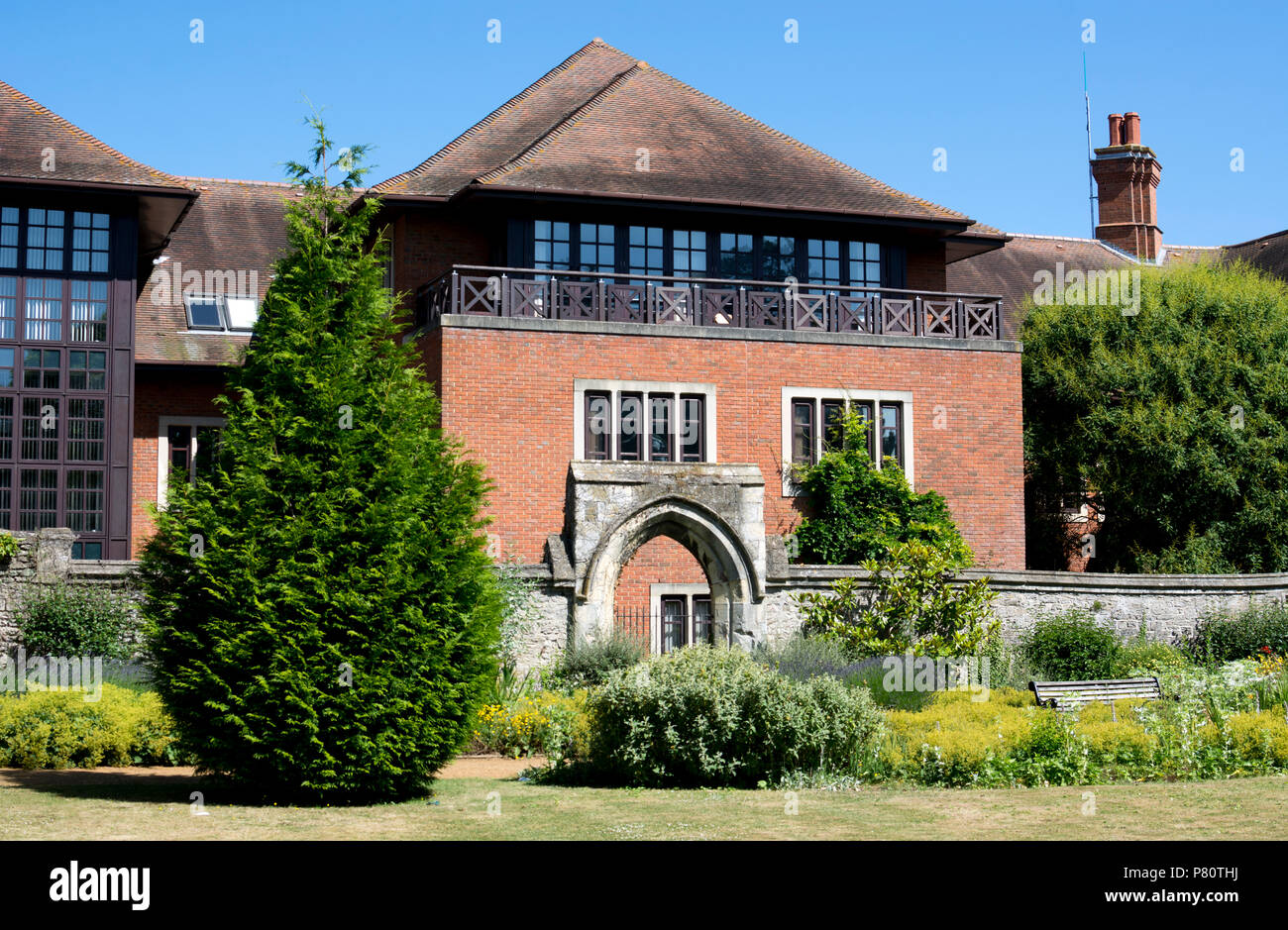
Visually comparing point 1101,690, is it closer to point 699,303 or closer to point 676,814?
point 676,814

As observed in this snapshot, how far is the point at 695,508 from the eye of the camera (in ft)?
67.5

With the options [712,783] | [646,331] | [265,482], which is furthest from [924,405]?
[265,482]

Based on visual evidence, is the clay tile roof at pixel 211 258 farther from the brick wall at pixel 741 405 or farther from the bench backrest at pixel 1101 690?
the bench backrest at pixel 1101 690

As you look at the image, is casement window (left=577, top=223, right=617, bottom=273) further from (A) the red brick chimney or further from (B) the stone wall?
(A) the red brick chimney

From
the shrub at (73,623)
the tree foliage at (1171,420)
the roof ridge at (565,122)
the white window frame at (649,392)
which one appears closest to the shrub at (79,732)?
the shrub at (73,623)

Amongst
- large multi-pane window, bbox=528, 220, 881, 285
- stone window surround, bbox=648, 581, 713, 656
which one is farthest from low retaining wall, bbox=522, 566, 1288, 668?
large multi-pane window, bbox=528, 220, 881, 285

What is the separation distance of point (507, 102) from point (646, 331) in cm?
828

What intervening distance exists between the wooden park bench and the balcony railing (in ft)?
31.2

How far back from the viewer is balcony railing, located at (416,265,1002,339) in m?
23.9

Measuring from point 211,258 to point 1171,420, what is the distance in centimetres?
1908

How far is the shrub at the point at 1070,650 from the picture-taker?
21.9 metres

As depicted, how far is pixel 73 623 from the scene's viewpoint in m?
18.8

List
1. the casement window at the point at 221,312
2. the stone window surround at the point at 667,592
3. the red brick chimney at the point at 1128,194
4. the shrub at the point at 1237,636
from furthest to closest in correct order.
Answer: the red brick chimney at the point at 1128,194 → the casement window at the point at 221,312 → the stone window surround at the point at 667,592 → the shrub at the point at 1237,636

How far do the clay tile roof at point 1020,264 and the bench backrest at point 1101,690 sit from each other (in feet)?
48.5
